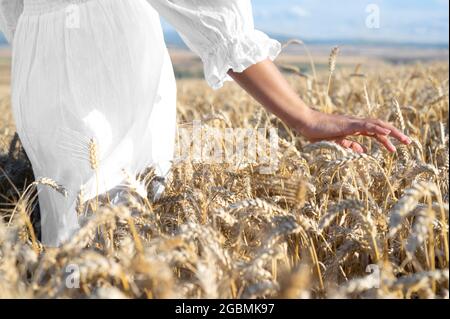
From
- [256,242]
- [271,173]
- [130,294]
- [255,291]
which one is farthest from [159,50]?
[255,291]

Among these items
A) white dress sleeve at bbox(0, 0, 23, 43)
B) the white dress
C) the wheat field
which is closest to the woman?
the white dress

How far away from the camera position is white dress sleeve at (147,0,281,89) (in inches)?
60.5

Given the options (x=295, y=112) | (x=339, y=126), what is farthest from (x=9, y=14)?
(x=339, y=126)

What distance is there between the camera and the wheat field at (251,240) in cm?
97

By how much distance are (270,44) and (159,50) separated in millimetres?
373

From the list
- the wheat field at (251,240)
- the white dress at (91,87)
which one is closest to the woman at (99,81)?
the white dress at (91,87)

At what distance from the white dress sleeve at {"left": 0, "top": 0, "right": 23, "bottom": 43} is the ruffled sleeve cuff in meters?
Result: 0.79

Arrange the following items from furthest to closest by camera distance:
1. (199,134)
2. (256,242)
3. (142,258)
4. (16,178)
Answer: (16,178), (199,134), (256,242), (142,258)

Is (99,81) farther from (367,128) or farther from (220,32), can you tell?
(367,128)

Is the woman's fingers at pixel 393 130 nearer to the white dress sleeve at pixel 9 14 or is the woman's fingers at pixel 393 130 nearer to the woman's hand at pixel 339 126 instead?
the woman's hand at pixel 339 126

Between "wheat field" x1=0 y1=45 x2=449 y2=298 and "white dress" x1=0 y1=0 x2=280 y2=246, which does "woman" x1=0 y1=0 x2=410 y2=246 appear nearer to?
"white dress" x1=0 y1=0 x2=280 y2=246

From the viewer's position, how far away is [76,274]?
41.4 inches

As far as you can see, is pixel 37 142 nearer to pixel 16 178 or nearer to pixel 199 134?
pixel 199 134
